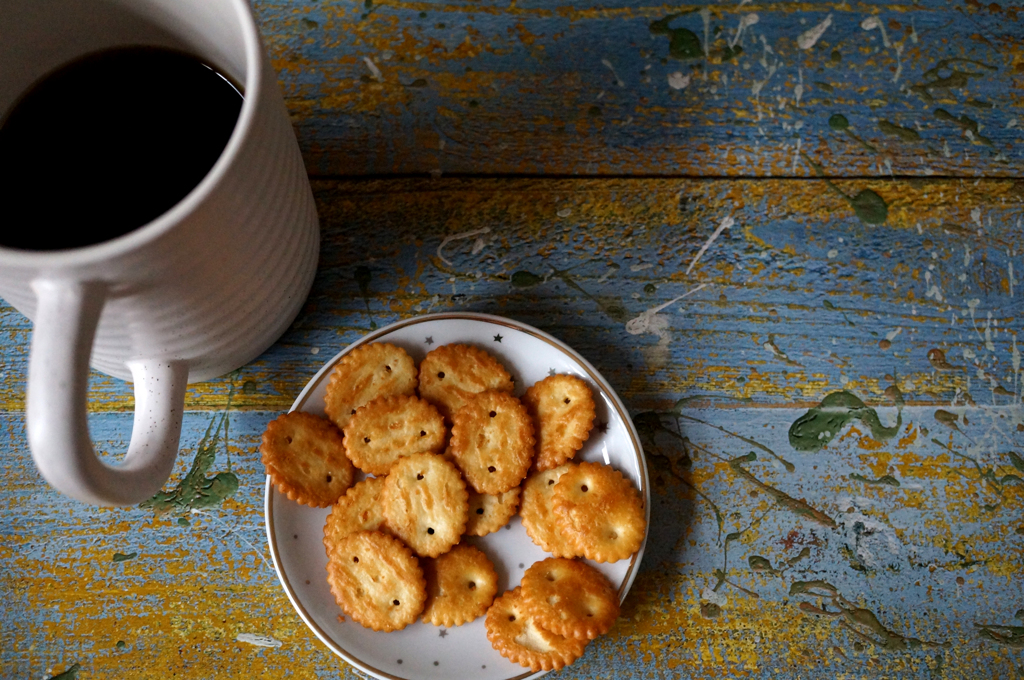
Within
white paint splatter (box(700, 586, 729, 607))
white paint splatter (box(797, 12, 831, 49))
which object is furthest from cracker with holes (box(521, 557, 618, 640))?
white paint splatter (box(797, 12, 831, 49))

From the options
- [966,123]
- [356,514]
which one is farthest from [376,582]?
[966,123]

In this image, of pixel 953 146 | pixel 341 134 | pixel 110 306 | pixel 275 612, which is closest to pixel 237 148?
pixel 110 306

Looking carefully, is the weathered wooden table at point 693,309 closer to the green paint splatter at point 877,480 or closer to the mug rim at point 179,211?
the green paint splatter at point 877,480

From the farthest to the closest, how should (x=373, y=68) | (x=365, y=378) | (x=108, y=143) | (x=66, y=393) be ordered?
1. (x=373, y=68)
2. (x=365, y=378)
3. (x=108, y=143)
4. (x=66, y=393)

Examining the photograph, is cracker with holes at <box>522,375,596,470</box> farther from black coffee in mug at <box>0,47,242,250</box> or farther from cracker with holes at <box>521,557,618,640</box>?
black coffee in mug at <box>0,47,242,250</box>

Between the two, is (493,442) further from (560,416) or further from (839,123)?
(839,123)

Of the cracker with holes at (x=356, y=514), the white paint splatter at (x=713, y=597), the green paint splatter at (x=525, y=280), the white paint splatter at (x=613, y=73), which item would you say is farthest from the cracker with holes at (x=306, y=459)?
the white paint splatter at (x=613, y=73)
